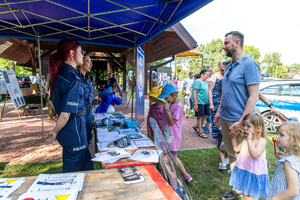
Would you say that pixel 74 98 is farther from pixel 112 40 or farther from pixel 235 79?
pixel 112 40

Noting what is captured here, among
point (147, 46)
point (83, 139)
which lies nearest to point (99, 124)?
point (83, 139)

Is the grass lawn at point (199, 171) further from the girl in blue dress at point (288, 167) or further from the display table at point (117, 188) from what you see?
the display table at point (117, 188)

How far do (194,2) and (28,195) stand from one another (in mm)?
2720

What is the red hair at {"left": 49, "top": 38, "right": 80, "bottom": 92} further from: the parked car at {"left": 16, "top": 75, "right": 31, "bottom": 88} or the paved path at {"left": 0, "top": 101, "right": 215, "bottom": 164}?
the parked car at {"left": 16, "top": 75, "right": 31, "bottom": 88}

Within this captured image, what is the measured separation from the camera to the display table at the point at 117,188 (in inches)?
45.1

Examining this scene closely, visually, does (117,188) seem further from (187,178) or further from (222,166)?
(222,166)

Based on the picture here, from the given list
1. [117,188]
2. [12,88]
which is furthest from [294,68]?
[117,188]

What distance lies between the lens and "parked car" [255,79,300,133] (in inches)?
212

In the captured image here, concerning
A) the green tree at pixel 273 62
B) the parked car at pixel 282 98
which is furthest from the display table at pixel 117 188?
the green tree at pixel 273 62

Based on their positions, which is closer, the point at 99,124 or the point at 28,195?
the point at 28,195

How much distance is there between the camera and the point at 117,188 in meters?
1.24

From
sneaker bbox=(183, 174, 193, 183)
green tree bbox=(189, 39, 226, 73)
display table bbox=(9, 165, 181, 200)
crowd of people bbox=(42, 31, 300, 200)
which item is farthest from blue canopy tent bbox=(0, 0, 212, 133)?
green tree bbox=(189, 39, 226, 73)

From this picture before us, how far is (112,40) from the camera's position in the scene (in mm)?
5094

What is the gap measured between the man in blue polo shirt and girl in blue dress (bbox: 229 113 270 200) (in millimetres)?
154
